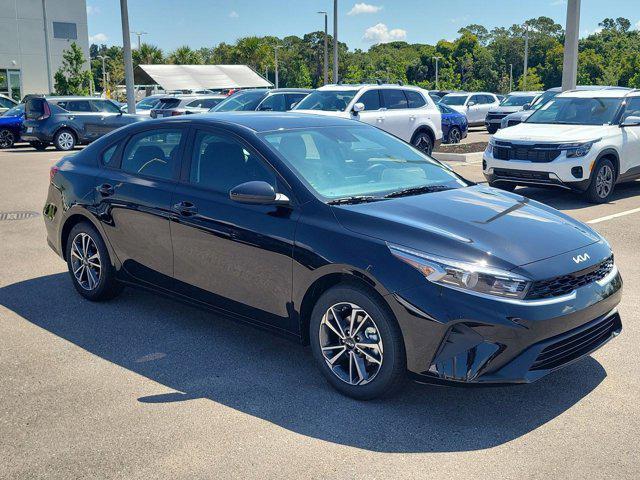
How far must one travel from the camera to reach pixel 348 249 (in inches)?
167

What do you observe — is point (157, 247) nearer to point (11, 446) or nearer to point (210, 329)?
point (210, 329)

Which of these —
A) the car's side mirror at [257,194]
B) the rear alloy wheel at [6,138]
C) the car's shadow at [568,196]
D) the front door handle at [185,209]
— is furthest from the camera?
the rear alloy wheel at [6,138]

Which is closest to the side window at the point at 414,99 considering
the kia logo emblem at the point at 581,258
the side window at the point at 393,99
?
the side window at the point at 393,99

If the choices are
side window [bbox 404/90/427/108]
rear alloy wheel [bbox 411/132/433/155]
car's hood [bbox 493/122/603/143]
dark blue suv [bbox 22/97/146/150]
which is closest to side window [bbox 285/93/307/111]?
side window [bbox 404/90/427/108]

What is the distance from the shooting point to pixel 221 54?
296ft

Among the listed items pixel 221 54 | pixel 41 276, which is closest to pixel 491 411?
pixel 41 276

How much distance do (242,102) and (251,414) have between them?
15571mm

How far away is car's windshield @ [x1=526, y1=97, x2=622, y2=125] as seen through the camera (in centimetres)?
1187

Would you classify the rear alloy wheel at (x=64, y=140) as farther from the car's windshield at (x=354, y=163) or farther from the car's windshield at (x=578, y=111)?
the car's windshield at (x=354, y=163)

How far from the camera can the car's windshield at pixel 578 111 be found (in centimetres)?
1187

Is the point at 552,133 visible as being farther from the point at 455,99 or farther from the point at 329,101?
the point at 455,99

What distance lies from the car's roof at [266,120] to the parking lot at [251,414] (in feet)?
5.17

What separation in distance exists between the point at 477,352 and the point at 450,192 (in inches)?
59.9

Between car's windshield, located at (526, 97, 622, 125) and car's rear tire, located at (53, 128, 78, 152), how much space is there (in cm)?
1524
